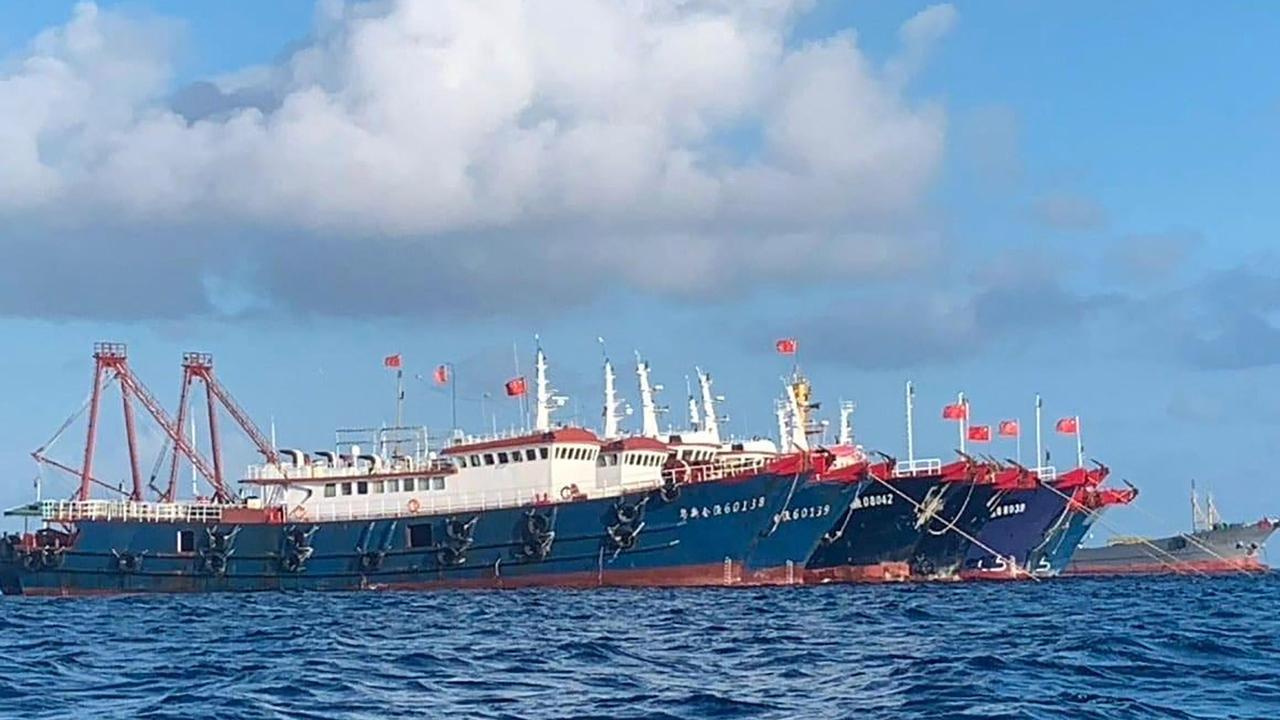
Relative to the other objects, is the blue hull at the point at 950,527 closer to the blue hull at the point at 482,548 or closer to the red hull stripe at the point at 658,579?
the blue hull at the point at 482,548

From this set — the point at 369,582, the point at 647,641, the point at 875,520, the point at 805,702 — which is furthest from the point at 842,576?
the point at 805,702

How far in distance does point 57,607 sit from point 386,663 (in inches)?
1515

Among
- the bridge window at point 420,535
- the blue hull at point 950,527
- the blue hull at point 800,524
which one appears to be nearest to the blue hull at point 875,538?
the blue hull at point 950,527

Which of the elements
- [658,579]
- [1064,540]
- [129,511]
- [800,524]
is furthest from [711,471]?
[129,511]

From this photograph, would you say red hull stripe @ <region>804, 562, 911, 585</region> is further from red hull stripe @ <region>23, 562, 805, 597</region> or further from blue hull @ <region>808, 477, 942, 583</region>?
red hull stripe @ <region>23, 562, 805, 597</region>

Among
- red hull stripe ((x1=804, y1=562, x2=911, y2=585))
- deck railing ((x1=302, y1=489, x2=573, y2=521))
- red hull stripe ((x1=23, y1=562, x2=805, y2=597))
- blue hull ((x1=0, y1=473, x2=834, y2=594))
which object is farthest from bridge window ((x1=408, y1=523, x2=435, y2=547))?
red hull stripe ((x1=804, y1=562, x2=911, y2=585))

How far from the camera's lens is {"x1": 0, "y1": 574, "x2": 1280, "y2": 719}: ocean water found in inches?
1065

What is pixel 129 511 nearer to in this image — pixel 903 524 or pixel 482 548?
pixel 482 548

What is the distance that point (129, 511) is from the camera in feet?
271

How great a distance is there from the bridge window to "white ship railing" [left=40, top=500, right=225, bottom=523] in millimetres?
11382

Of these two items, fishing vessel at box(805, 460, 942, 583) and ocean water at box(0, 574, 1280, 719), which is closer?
ocean water at box(0, 574, 1280, 719)

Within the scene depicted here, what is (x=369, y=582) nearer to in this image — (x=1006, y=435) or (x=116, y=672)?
(x=1006, y=435)

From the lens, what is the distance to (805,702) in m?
27.1

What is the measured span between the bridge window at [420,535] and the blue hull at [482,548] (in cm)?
7
